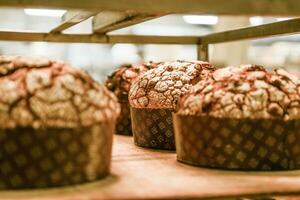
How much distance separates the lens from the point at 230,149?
1406mm

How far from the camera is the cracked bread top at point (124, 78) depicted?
2.20 m

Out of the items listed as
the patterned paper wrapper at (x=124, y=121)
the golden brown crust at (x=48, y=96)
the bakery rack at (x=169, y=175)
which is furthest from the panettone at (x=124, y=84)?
the golden brown crust at (x=48, y=96)

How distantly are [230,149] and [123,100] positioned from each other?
0.86 m

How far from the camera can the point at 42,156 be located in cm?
116

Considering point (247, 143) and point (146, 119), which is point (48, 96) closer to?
point (247, 143)

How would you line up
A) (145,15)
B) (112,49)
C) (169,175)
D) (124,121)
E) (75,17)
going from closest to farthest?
(169,175), (145,15), (75,17), (124,121), (112,49)

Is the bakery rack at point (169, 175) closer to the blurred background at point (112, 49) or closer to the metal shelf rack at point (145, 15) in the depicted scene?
the metal shelf rack at point (145, 15)

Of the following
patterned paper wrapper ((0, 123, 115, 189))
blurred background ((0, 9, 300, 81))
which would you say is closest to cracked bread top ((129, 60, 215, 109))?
patterned paper wrapper ((0, 123, 115, 189))

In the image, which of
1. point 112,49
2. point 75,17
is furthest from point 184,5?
point 112,49

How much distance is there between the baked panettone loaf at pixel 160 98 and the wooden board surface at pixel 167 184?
9.9 inches

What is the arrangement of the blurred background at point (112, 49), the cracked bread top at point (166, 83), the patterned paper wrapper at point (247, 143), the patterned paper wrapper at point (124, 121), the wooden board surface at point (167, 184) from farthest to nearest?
the blurred background at point (112, 49) < the patterned paper wrapper at point (124, 121) < the cracked bread top at point (166, 83) < the patterned paper wrapper at point (247, 143) < the wooden board surface at point (167, 184)

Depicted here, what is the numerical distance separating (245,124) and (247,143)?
0.18 ft

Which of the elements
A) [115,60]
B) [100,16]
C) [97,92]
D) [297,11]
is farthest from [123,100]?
[115,60]

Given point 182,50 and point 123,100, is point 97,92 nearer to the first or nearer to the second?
point 123,100
